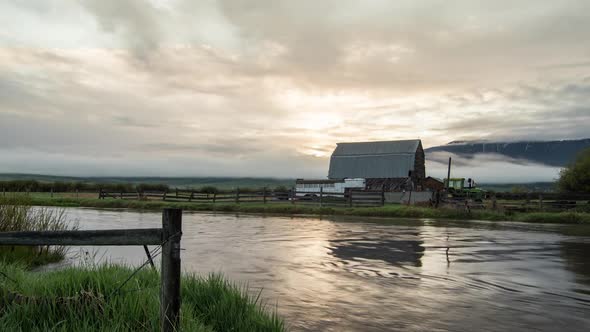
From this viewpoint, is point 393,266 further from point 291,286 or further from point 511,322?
point 511,322

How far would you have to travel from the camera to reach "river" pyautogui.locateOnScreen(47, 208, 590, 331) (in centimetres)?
706

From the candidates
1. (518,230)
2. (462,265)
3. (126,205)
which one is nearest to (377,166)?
(126,205)

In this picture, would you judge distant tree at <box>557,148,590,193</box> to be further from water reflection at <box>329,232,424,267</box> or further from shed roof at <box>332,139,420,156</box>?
water reflection at <box>329,232,424,267</box>

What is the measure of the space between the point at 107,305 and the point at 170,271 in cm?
123

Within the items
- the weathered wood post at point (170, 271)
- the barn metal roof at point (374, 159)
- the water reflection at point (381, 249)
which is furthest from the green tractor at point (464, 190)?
the weathered wood post at point (170, 271)

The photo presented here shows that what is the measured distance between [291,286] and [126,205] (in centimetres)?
3790

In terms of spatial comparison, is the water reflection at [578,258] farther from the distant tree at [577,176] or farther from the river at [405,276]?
the distant tree at [577,176]

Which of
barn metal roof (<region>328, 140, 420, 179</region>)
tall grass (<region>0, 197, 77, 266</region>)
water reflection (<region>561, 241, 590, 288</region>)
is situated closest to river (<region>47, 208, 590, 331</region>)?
water reflection (<region>561, 241, 590, 288</region>)

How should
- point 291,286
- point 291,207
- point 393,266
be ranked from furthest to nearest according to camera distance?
point 291,207 → point 393,266 → point 291,286

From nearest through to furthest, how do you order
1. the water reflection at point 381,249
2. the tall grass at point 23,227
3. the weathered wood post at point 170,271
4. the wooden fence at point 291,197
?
the weathered wood post at point 170,271
the tall grass at point 23,227
the water reflection at point 381,249
the wooden fence at point 291,197

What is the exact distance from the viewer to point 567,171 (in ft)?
161

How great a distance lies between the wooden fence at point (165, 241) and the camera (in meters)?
4.41

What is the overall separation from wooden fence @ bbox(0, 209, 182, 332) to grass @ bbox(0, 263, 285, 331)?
29 cm

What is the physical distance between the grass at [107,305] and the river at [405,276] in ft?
3.66
